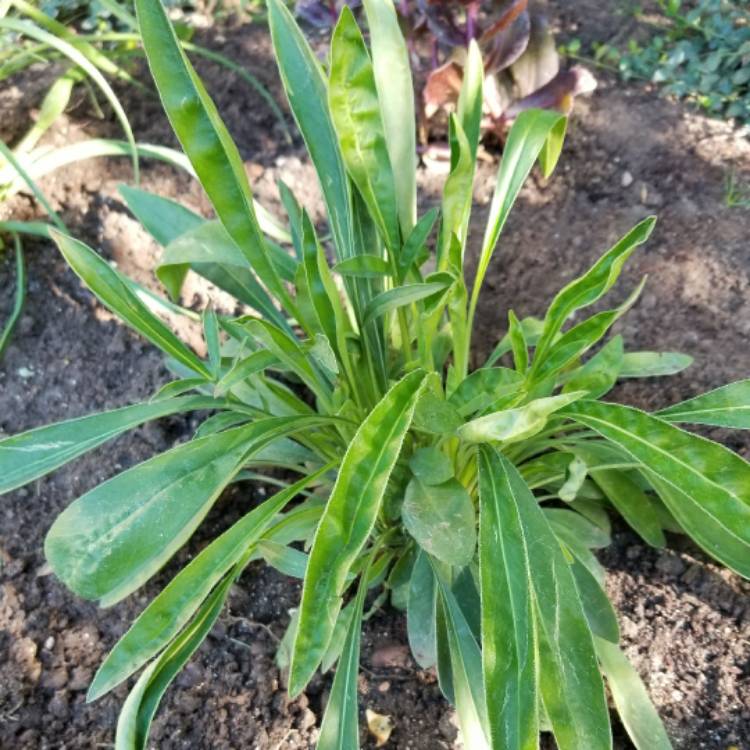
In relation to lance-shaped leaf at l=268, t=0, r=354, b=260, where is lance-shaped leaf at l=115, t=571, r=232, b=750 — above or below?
below

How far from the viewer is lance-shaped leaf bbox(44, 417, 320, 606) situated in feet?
2.85

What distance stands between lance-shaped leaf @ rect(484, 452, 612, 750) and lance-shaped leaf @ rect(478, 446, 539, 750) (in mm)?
17

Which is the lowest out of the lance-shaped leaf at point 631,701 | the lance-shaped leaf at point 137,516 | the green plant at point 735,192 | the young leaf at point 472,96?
the lance-shaped leaf at point 631,701

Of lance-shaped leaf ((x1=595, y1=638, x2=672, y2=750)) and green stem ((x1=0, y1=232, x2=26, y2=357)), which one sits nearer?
lance-shaped leaf ((x1=595, y1=638, x2=672, y2=750))

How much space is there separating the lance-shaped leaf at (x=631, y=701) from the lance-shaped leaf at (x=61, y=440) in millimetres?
655

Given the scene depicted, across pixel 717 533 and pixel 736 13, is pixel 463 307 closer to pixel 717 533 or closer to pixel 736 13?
pixel 717 533

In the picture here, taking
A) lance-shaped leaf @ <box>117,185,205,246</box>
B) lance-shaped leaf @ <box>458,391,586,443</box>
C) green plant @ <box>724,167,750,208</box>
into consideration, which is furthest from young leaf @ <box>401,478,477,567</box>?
green plant @ <box>724,167,750,208</box>

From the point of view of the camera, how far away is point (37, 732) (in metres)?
1.18

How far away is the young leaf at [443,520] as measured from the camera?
3.09 feet

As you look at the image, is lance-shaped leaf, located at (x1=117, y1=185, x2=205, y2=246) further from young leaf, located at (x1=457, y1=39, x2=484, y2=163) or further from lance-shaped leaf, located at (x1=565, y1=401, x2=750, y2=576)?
lance-shaped leaf, located at (x1=565, y1=401, x2=750, y2=576)

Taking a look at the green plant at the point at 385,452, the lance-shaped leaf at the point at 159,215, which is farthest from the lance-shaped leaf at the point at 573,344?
the lance-shaped leaf at the point at 159,215

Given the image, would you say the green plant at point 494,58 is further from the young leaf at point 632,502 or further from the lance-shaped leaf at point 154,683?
the lance-shaped leaf at point 154,683

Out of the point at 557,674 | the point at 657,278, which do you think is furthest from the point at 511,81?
the point at 557,674

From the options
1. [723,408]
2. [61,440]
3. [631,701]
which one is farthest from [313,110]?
[631,701]
